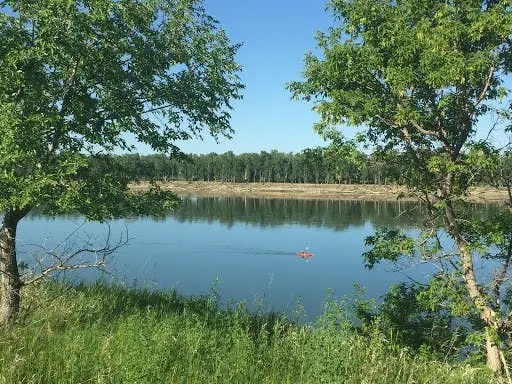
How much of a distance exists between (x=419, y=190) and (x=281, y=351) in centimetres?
500

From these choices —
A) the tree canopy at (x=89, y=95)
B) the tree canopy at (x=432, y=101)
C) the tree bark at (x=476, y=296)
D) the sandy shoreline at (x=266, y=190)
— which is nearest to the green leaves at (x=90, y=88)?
the tree canopy at (x=89, y=95)

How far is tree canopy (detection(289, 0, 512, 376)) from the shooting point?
8609 mm

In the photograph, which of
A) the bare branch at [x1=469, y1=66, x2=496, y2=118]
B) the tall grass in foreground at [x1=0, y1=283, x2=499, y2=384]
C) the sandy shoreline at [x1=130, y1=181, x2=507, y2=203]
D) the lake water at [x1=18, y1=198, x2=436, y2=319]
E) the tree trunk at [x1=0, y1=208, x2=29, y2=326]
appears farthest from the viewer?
the sandy shoreline at [x1=130, y1=181, x2=507, y2=203]

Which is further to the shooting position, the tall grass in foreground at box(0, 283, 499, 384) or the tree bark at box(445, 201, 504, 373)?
the tree bark at box(445, 201, 504, 373)

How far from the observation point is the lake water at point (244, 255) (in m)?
24.0

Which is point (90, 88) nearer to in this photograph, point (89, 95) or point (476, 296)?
point (89, 95)

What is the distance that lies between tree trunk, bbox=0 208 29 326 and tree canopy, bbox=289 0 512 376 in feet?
20.1

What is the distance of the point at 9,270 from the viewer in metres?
8.12

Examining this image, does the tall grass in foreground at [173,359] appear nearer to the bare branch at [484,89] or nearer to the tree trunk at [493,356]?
the tree trunk at [493,356]

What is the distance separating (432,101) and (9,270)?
8.64m

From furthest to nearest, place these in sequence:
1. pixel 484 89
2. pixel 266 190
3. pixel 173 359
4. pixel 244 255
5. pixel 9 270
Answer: pixel 266 190 < pixel 244 255 < pixel 484 89 < pixel 9 270 < pixel 173 359

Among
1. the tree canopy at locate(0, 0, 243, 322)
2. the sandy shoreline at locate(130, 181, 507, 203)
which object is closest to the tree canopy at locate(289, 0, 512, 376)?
the tree canopy at locate(0, 0, 243, 322)

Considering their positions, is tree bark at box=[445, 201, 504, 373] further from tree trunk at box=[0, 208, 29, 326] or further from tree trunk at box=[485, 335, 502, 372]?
tree trunk at box=[0, 208, 29, 326]

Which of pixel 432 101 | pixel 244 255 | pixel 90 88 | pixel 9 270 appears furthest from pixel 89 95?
pixel 244 255
